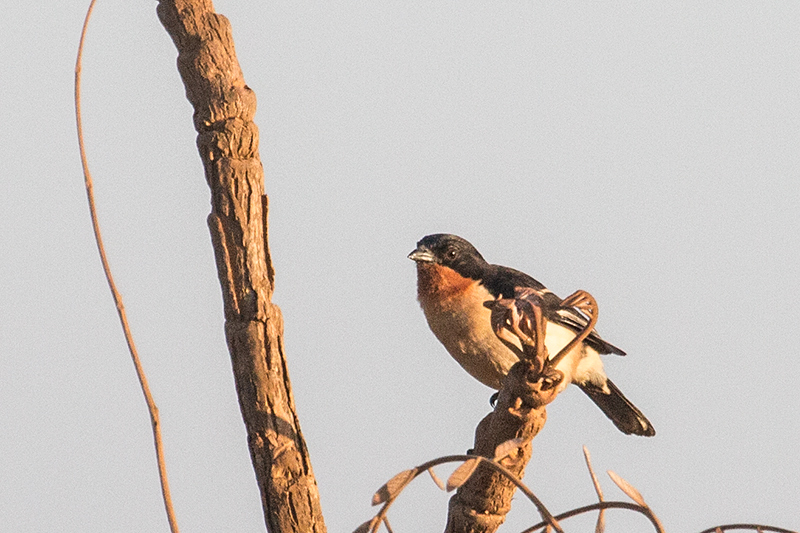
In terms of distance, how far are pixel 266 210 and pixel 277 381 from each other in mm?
436

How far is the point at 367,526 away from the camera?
177 centimetres

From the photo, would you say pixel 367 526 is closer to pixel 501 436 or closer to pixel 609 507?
pixel 609 507

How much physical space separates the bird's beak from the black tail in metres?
1.11

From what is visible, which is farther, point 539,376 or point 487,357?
point 487,357

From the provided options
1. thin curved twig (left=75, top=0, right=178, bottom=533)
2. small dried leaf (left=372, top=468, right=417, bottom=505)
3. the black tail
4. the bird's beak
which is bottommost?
the black tail

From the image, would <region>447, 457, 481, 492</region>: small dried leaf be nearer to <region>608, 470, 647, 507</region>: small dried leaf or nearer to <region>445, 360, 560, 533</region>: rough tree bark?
<region>608, 470, 647, 507</region>: small dried leaf

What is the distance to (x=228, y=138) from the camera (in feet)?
8.57

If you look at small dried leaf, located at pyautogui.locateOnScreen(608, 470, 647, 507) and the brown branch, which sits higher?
the brown branch

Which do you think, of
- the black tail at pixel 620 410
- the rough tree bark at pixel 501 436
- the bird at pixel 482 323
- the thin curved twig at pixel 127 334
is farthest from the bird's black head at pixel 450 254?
the thin curved twig at pixel 127 334

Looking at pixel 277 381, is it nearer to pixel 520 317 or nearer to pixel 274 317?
pixel 274 317

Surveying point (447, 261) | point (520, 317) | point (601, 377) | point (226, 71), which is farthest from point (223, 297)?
point (601, 377)

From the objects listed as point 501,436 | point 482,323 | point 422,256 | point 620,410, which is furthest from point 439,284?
point 501,436

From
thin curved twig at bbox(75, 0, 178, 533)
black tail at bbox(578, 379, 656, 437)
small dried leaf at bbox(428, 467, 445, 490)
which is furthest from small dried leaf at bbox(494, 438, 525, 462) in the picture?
black tail at bbox(578, 379, 656, 437)

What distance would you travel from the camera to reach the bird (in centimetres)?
460
